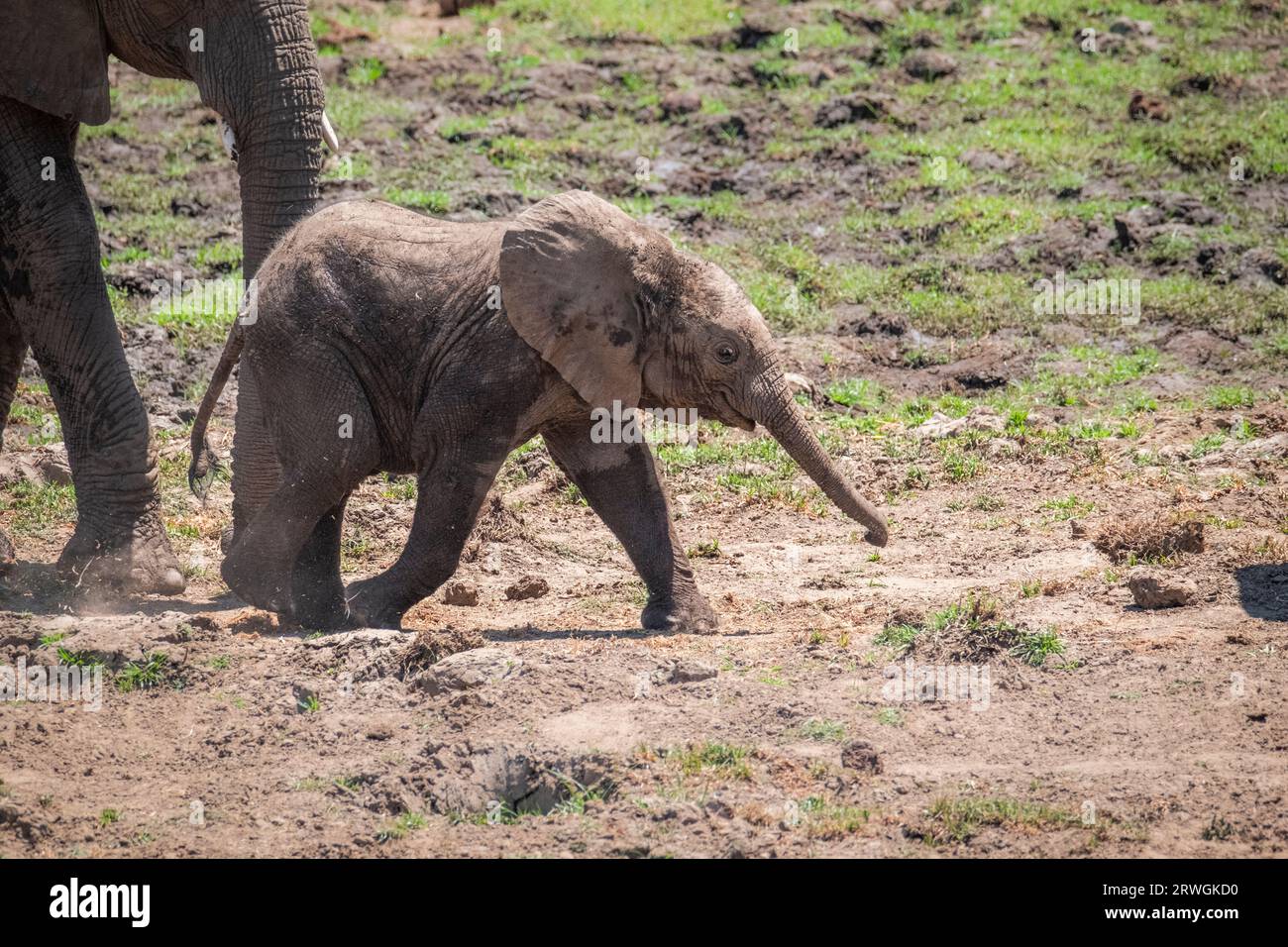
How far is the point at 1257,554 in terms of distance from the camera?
878 centimetres

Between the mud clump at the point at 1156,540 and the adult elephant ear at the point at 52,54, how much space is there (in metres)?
5.73

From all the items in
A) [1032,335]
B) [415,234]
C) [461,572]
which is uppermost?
[415,234]

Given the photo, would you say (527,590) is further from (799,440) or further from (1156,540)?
(1156,540)

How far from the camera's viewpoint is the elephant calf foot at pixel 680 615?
27.4 ft

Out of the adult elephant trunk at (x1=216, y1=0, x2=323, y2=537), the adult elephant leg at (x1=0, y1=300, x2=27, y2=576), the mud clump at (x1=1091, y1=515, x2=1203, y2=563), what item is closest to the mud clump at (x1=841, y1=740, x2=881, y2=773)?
the mud clump at (x1=1091, y1=515, x2=1203, y2=563)

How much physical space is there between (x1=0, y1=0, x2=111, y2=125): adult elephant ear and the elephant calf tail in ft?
4.72

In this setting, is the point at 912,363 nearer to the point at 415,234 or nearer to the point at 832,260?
the point at 832,260

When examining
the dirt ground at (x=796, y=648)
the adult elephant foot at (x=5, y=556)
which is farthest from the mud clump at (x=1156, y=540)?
the adult elephant foot at (x=5, y=556)

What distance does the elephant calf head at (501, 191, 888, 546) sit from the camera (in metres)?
7.94

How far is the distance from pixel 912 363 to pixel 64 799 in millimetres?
7582

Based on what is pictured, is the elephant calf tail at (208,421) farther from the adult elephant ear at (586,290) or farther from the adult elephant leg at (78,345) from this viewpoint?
the adult elephant ear at (586,290)

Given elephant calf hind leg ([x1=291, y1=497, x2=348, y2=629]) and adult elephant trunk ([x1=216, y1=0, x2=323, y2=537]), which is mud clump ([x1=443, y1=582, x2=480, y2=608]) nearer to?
elephant calf hind leg ([x1=291, y1=497, x2=348, y2=629])
